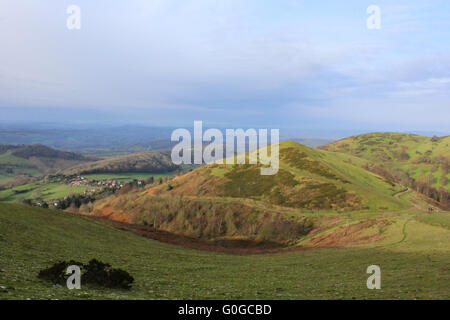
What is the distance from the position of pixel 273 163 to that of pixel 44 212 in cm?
11203

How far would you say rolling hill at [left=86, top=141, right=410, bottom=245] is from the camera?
87.6m

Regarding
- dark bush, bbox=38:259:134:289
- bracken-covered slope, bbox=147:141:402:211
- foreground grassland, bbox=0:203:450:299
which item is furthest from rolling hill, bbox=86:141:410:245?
dark bush, bbox=38:259:134:289

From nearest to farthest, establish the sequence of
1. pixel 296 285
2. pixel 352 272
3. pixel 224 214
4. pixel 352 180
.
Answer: pixel 296 285 < pixel 352 272 < pixel 224 214 < pixel 352 180

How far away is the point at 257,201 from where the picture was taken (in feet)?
347

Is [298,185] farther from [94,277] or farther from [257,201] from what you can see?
[94,277]

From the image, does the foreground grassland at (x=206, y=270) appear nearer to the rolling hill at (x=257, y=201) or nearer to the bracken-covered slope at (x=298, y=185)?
the rolling hill at (x=257, y=201)

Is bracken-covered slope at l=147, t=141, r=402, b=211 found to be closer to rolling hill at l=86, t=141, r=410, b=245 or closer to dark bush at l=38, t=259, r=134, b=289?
rolling hill at l=86, t=141, r=410, b=245

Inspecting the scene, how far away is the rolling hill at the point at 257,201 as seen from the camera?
287 ft

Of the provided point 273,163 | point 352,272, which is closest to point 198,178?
point 273,163

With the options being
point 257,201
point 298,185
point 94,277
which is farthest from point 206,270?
point 298,185

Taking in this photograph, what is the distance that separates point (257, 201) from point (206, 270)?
74.5m

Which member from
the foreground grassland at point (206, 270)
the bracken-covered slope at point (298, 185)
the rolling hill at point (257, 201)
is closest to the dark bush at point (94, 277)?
the foreground grassland at point (206, 270)

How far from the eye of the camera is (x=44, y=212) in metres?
52.1
